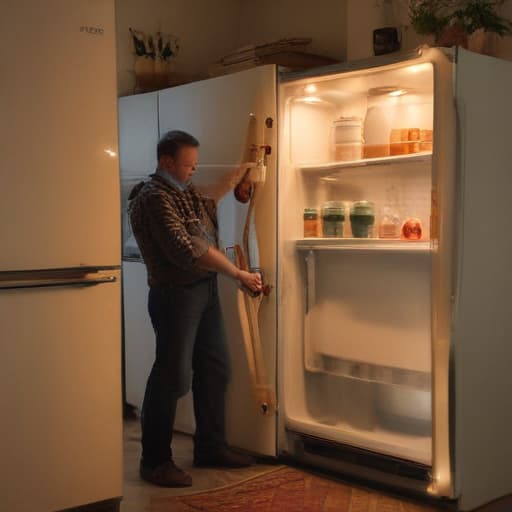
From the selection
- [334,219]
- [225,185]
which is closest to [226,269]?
[225,185]

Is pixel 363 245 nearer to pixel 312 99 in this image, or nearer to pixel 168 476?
pixel 312 99

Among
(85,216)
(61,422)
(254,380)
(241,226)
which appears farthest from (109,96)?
(254,380)

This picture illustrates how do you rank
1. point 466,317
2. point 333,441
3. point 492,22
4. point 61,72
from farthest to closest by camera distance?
point 333,441 < point 492,22 < point 466,317 < point 61,72

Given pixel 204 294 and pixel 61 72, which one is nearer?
pixel 61 72

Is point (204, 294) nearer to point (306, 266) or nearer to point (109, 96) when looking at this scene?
point (306, 266)

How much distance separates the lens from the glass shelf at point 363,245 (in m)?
2.65

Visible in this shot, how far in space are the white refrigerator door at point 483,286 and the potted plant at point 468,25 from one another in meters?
0.15

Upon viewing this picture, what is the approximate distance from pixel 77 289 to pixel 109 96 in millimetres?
628

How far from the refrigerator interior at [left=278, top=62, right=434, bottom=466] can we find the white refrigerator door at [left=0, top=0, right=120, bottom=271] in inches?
32.1

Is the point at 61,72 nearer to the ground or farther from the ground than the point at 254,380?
farther from the ground

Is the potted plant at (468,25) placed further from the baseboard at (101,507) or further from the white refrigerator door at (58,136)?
the baseboard at (101,507)

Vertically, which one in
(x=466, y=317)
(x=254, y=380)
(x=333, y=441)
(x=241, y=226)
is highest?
(x=241, y=226)

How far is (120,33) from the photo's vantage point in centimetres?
366

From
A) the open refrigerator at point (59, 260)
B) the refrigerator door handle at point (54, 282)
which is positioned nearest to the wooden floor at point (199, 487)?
the open refrigerator at point (59, 260)
